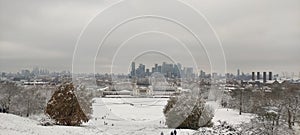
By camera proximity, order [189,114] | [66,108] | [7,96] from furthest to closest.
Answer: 1. [7,96]
2. [189,114]
3. [66,108]

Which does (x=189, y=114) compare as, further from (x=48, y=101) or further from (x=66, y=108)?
(x=48, y=101)

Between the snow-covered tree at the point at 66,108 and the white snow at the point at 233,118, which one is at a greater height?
the snow-covered tree at the point at 66,108

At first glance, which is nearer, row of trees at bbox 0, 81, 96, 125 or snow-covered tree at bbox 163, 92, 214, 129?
row of trees at bbox 0, 81, 96, 125

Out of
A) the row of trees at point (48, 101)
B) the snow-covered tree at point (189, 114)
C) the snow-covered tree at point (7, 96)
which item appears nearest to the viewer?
the row of trees at point (48, 101)

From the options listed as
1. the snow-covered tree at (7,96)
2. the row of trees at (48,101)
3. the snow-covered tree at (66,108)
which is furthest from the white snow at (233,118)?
the snow-covered tree at (7,96)

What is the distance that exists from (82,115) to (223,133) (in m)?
17.3

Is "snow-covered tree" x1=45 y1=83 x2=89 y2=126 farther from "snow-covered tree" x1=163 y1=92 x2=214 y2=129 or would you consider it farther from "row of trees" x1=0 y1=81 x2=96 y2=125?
"snow-covered tree" x1=163 y1=92 x2=214 y2=129

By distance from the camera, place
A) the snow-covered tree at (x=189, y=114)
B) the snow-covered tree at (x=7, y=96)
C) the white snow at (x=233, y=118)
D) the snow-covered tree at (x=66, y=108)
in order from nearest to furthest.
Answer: the snow-covered tree at (x=66, y=108) → the snow-covered tree at (x=189, y=114) → the white snow at (x=233, y=118) → the snow-covered tree at (x=7, y=96)

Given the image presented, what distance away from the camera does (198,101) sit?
4244 cm

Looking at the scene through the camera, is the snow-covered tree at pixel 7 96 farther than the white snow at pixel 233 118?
Yes

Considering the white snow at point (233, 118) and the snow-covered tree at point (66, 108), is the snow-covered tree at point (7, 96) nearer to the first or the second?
the snow-covered tree at point (66, 108)

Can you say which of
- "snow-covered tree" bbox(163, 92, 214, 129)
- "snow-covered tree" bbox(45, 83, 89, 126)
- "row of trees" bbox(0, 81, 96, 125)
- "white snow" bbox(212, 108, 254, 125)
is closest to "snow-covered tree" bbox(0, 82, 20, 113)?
"row of trees" bbox(0, 81, 96, 125)

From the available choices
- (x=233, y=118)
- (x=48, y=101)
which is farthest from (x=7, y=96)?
(x=233, y=118)

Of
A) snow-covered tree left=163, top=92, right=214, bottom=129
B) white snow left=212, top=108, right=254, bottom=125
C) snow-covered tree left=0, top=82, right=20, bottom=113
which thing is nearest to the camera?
snow-covered tree left=163, top=92, right=214, bottom=129
